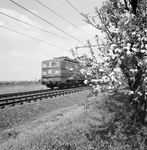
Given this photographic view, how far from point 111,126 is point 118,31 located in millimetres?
4058

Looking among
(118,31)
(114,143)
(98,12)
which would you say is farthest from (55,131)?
Result: (98,12)

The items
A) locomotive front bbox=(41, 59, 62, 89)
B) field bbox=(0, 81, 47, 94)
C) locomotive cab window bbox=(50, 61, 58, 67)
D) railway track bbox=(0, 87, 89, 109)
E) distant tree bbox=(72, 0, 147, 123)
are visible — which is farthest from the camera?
field bbox=(0, 81, 47, 94)

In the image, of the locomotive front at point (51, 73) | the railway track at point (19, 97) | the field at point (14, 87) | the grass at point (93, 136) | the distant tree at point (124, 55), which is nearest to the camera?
the distant tree at point (124, 55)

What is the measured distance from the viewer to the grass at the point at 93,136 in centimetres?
457

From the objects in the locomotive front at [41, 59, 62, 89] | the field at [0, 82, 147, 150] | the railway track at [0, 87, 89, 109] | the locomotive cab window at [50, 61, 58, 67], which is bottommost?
the field at [0, 82, 147, 150]

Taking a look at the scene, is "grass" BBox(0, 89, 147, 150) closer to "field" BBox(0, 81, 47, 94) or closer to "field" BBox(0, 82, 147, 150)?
"field" BBox(0, 82, 147, 150)

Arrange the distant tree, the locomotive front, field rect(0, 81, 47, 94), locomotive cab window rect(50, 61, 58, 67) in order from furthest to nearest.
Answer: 1. field rect(0, 81, 47, 94)
2. locomotive cab window rect(50, 61, 58, 67)
3. the locomotive front
4. the distant tree

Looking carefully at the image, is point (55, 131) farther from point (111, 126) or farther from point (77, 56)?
point (77, 56)

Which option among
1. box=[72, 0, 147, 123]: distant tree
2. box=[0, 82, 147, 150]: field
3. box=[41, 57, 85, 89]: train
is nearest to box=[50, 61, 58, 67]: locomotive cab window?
box=[41, 57, 85, 89]: train

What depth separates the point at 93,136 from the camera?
5227 millimetres

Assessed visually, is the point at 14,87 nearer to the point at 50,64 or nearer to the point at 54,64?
the point at 50,64

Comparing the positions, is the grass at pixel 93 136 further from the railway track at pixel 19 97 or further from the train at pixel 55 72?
the train at pixel 55 72

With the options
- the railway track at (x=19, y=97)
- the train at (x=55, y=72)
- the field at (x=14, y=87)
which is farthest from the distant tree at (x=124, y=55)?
the field at (x=14, y=87)

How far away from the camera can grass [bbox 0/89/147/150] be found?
4.57 metres
